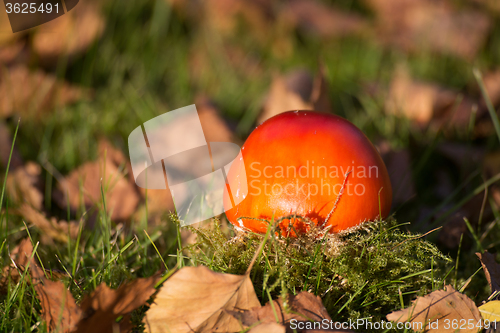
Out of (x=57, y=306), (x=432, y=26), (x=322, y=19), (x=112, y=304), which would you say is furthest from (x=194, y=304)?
(x=432, y=26)

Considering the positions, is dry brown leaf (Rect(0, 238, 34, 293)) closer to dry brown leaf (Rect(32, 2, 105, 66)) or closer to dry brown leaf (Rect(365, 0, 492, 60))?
dry brown leaf (Rect(32, 2, 105, 66))

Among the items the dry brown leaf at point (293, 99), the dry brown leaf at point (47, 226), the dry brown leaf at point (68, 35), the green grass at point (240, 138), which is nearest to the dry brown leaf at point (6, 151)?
the green grass at point (240, 138)

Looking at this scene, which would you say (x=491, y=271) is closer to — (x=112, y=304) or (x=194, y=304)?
(x=194, y=304)

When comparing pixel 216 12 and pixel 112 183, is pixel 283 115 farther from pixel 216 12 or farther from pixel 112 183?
pixel 216 12

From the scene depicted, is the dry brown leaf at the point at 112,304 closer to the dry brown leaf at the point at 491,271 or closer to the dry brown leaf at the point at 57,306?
the dry brown leaf at the point at 57,306

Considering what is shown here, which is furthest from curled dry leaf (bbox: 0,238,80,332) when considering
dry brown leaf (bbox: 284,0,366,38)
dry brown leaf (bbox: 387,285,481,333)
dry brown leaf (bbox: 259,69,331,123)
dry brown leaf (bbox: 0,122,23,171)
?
dry brown leaf (bbox: 284,0,366,38)

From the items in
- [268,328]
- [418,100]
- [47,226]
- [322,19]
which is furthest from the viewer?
[322,19]
